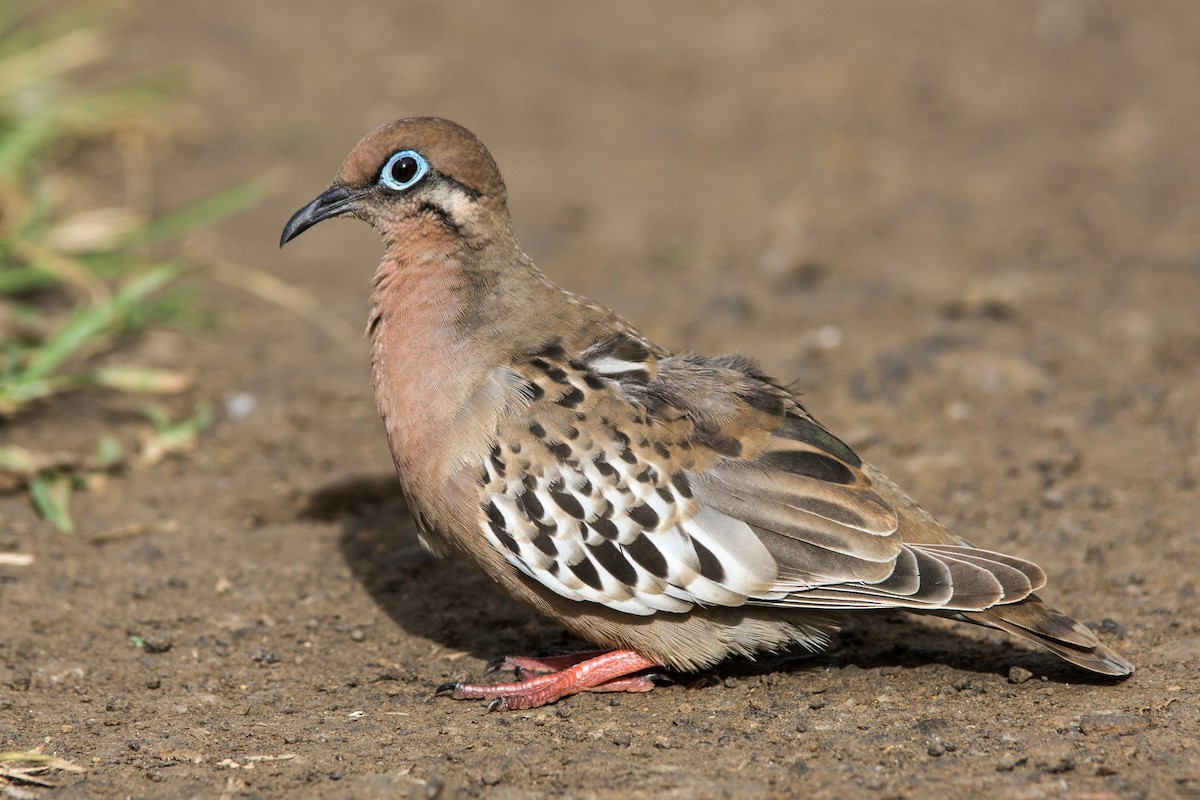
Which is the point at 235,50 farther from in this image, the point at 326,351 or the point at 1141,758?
the point at 1141,758

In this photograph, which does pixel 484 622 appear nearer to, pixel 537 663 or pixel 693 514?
pixel 537 663

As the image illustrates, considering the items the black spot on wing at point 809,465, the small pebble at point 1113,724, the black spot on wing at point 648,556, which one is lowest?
the small pebble at point 1113,724

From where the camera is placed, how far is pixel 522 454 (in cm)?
486

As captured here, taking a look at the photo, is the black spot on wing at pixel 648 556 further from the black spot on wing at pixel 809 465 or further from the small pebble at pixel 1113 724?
the small pebble at pixel 1113 724

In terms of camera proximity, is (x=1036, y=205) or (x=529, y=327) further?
(x=1036, y=205)

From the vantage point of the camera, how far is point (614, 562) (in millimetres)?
4789

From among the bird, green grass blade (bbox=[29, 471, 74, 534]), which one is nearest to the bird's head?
the bird

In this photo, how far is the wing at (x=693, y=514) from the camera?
4.69 meters

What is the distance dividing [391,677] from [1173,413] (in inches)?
171

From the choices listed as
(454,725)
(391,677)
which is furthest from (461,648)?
(454,725)

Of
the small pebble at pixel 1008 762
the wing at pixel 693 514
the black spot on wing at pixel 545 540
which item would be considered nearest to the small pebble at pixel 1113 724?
the small pebble at pixel 1008 762

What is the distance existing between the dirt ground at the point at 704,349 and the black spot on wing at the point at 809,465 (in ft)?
2.55

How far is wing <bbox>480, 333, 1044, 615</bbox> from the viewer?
4.69 meters

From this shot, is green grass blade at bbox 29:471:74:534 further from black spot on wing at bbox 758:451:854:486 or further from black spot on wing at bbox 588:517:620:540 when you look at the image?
black spot on wing at bbox 758:451:854:486
